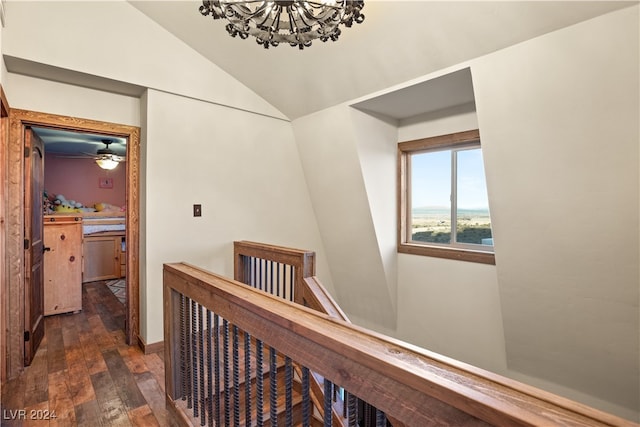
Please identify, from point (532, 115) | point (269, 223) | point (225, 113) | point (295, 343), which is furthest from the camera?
point (269, 223)

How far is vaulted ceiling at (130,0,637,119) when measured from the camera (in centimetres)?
182

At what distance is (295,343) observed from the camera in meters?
1.02

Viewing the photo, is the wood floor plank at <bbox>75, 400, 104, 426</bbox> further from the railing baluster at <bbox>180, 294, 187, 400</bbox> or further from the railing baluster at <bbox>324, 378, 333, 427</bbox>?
the railing baluster at <bbox>324, 378, 333, 427</bbox>

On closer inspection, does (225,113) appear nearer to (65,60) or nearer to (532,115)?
(65,60)

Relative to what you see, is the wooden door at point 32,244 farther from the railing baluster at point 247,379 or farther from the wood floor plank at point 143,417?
the railing baluster at point 247,379

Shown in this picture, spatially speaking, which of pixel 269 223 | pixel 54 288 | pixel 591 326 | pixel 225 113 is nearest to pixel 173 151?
pixel 225 113

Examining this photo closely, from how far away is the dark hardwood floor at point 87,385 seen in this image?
1945 mm

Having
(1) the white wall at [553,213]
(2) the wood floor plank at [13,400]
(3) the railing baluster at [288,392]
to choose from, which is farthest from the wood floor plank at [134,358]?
(1) the white wall at [553,213]

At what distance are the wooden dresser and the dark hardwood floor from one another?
50 centimetres

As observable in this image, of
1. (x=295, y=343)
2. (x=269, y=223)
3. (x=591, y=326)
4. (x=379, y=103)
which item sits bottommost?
(x=591, y=326)

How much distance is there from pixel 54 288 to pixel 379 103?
162 inches

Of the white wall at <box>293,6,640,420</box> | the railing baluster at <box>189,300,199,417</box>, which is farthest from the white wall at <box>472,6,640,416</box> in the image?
the railing baluster at <box>189,300,199,417</box>

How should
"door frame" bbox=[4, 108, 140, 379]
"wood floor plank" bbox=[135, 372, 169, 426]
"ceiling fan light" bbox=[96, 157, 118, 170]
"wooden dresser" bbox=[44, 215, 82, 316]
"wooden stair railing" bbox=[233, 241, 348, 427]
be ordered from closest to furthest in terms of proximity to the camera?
"wood floor plank" bbox=[135, 372, 169, 426]
"wooden stair railing" bbox=[233, 241, 348, 427]
"door frame" bbox=[4, 108, 140, 379]
"wooden dresser" bbox=[44, 215, 82, 316]
"ceiling fan light" bbox=[96, 157, 118, 170]

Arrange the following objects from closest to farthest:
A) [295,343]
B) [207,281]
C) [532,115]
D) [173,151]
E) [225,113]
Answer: [295,343] < [207,281] < [532,115] < [173,151] < [225,113]
